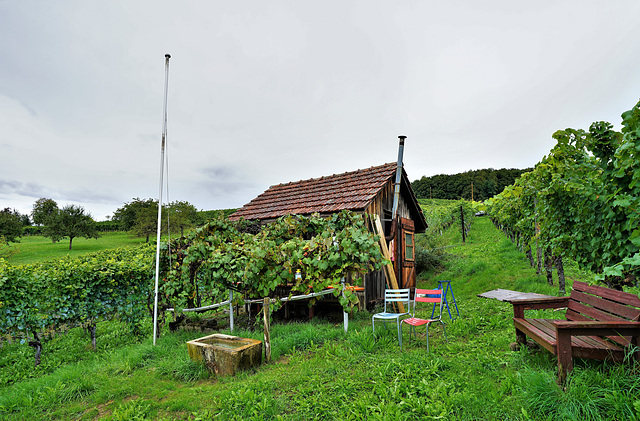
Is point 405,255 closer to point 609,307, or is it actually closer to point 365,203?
point 365,203

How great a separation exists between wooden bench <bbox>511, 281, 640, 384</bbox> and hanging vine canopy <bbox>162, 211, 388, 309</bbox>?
2.40m

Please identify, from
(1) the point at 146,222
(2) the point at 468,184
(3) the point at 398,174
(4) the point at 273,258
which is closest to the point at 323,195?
(3) the point at 398,174

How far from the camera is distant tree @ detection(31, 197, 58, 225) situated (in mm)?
30809

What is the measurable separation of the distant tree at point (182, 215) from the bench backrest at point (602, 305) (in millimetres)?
31126

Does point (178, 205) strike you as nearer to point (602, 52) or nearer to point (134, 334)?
point (134, 334)

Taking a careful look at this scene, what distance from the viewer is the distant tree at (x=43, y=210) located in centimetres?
3081

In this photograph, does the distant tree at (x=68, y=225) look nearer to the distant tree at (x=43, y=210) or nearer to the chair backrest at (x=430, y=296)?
the distant tree at (x=43, y=210)

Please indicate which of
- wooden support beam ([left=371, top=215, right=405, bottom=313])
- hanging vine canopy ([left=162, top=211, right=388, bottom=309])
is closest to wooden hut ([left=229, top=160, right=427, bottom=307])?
wooden support beam ([left=371, top=215, right=405, bottom=313])

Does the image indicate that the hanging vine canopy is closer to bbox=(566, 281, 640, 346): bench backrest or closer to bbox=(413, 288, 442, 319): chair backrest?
bbox=(413, 288, 442, 319): chair backrest

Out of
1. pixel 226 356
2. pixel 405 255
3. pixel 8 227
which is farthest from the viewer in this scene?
pixel 8 227

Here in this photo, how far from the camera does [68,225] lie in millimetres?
29078

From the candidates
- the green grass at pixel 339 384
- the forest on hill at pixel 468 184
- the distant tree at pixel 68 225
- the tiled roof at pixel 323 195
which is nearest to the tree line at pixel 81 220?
the distant tree at pixel 68 225

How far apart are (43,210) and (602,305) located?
4576cm

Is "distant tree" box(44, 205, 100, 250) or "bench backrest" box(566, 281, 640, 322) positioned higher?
"distant tree" box(44, 205, 100, 250)
